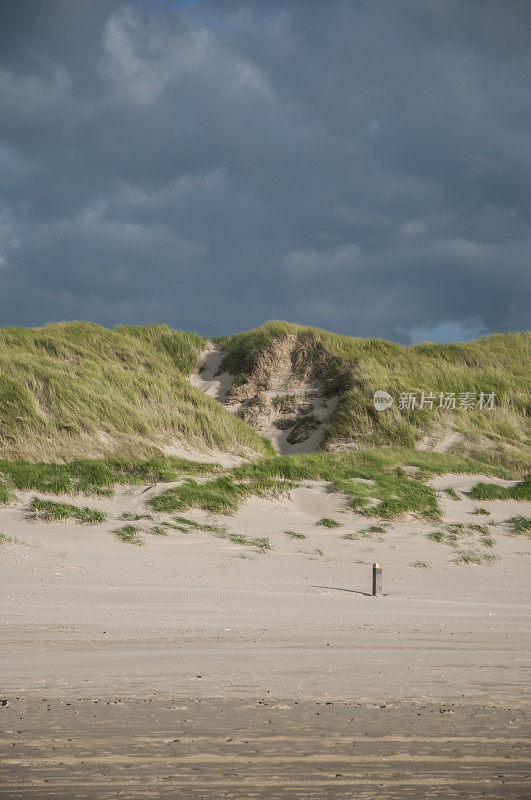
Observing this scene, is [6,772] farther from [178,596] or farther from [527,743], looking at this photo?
[178,596]

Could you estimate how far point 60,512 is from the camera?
39.8ft

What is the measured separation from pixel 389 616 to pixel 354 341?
20.7 m

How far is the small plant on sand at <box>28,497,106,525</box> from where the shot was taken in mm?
12023

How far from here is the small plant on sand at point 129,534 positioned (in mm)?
11375

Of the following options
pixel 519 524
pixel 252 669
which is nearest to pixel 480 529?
pixel 519 524

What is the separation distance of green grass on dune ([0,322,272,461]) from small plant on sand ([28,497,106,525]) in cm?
367

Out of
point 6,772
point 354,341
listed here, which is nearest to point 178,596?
point 6,772

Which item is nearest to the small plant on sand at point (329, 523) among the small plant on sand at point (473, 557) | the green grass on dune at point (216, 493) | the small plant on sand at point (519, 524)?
the green grass on dune at point (216, 493)

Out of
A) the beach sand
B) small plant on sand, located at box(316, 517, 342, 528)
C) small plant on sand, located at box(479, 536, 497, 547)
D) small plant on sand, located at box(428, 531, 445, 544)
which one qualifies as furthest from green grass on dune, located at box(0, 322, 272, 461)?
small plant on sand, located at box(479, 536, 497, 547)

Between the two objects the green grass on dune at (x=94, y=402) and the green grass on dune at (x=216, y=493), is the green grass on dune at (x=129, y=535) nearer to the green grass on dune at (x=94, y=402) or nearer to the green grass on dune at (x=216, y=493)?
the green grass on dune at (x=216, y=493)

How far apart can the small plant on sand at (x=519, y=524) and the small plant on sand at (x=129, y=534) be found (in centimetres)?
715

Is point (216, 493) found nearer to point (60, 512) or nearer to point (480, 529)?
point (60, 512)

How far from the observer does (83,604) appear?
26.9ft

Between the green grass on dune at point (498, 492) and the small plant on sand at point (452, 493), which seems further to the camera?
the green grass on dune at point (498, 492)
